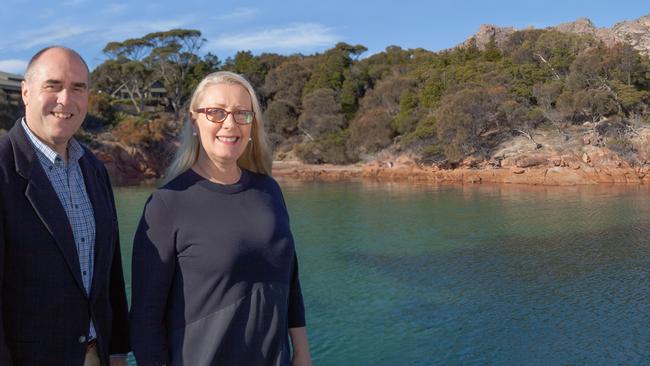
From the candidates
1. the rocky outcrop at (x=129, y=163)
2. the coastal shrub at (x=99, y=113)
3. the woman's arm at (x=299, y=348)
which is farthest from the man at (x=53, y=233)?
the coastal shrub at (x=99, y=113)

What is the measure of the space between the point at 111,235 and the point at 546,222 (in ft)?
50.3

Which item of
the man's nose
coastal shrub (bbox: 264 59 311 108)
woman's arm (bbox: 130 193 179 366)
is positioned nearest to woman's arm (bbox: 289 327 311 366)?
woman's arm (bbox: 130 193 179 366)

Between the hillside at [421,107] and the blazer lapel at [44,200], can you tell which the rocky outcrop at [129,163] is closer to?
the hillside at [421,107]

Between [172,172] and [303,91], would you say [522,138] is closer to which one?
[303,91]

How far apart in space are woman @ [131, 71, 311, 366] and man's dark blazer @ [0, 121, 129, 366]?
0.19 metres

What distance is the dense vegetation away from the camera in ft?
93.3

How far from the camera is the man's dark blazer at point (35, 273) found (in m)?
1.79

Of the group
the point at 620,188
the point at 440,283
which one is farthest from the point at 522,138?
the point at 440,283

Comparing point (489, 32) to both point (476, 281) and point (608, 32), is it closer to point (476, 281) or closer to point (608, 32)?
point (608, 32)

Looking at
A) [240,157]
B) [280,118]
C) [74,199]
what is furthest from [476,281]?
[280,118]

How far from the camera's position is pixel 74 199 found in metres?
1.98

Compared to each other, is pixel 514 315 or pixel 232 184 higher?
pixel 232 184

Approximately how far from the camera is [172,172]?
2.08 m

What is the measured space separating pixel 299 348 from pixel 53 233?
0.95 meters
